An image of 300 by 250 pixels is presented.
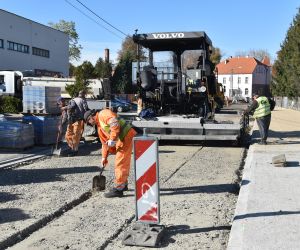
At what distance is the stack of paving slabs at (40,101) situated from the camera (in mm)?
14695

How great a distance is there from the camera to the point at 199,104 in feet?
47.7

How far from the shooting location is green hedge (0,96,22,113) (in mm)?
32062

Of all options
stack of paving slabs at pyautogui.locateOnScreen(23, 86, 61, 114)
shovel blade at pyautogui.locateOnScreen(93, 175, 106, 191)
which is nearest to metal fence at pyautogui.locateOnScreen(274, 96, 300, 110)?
stack of paving slabs at pyautogui.locateOnScreen(23, 86, 61, 114)

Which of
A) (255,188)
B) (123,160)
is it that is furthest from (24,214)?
(255,188)

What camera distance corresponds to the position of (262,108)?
14602 mm

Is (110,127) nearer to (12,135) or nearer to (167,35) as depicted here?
(12,135)

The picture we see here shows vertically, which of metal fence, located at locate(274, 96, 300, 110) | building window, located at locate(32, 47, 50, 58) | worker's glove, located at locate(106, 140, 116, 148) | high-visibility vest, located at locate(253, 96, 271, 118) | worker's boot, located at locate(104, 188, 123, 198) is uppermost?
building window, located at locate(32, 47, 50, 58)

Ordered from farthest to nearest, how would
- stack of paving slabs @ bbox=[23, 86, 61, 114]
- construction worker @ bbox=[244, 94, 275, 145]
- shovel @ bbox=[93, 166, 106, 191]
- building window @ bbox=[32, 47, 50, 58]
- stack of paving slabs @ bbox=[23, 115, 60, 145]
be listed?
building window @ bbox=[32, 47, 50, 58], stack of paving slabs @ bbox=[23, 86, 61, 114], construction worker @ bbox=[244, 94, 275, 145], stack of paving slabs @ bbox=[23, 115, 60, 145], shovel @ bbox=[93, 166, 106, 191]

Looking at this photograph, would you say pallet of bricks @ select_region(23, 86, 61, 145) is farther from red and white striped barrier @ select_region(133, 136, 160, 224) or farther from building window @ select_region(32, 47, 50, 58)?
building window @ select_region(32, 47, 50, 58)

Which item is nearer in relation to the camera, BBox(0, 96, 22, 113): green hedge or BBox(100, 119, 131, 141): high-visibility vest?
BBox(100, 119, 131, 141): high-visibility vest

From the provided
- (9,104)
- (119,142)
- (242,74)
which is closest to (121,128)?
(119,142)

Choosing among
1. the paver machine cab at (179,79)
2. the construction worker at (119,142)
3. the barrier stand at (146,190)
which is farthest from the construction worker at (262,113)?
the barrier stand at (146,190)

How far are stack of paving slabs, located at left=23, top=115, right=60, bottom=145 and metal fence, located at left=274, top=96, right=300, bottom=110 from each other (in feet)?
120

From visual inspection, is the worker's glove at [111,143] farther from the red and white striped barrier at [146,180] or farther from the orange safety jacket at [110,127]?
the red and white striped barrier at [146,180]
